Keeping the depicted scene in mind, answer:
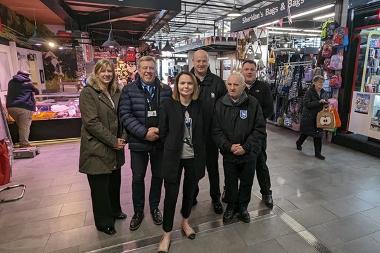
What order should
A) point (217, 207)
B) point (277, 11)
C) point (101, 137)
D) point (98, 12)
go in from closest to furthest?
point (101, 137) → point (217, 207) → point (277, 11) → point (98, 12)

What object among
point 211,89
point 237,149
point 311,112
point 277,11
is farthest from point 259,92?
point 277,11

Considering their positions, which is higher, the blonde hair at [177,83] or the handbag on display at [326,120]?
the blonde hair at [177,83]

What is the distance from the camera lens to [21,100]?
492 cm

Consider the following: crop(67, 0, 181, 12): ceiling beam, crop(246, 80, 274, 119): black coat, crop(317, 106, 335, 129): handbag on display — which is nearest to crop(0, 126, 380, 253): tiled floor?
crop(317, 106, 335, 129): handbag on display

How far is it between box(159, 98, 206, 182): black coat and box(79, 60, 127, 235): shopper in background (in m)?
0.50

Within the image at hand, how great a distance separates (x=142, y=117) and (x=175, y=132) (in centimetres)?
46

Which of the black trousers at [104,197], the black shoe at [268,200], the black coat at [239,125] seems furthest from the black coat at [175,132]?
the black shoe at [268,200]

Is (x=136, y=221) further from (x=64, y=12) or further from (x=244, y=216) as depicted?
(x=64, y=12)

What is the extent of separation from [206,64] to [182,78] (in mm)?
590

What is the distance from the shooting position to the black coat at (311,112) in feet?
15.1

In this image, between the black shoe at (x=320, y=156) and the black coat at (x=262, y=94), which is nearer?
the black coat at (x=262, y=94)

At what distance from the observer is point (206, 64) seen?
2.59 m

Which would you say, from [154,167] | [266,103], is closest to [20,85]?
[154,167]

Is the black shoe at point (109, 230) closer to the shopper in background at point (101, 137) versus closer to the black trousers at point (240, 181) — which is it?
the shopper in background at point (101, 137)
